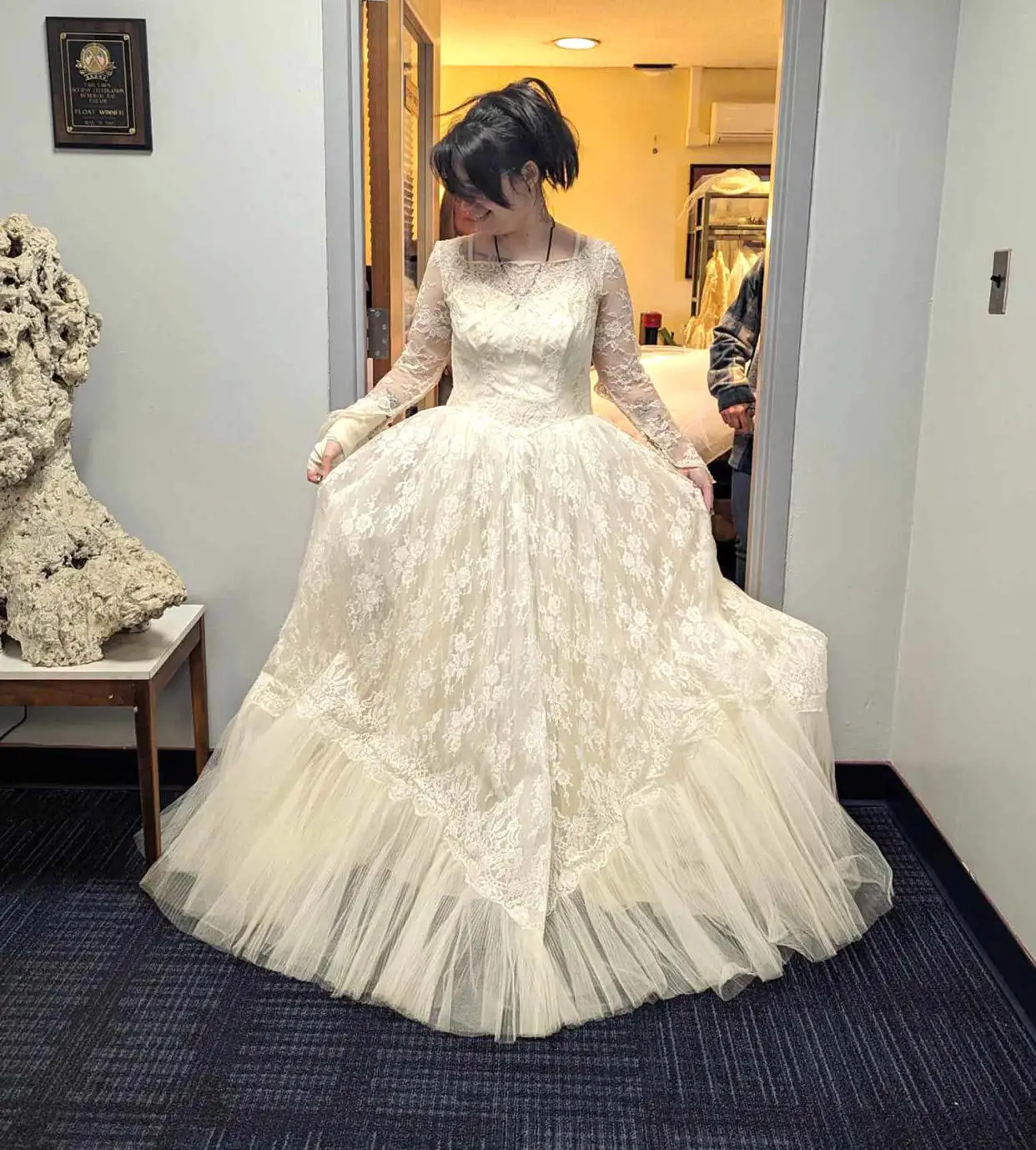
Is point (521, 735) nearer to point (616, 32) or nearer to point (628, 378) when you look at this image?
point (628, 378)

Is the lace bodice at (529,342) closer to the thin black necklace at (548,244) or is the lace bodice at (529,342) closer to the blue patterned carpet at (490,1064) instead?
the thin black necklace at (548,244)

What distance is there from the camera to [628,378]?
2096 mm

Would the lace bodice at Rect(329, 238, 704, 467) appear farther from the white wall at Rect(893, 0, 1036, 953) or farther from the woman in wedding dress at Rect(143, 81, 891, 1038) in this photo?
the white wall at Rect(893, 0, 1036, 953)

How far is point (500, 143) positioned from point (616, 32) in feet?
10.3

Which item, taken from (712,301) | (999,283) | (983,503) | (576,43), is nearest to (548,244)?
(999,283)

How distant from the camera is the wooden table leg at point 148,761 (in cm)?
205

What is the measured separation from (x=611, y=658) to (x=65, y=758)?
1.44 meters

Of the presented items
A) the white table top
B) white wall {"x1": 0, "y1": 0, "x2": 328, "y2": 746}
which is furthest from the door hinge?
the white table top

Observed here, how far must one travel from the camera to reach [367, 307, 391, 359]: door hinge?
2359 mm

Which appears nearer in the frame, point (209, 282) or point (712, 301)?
point (209, 282)

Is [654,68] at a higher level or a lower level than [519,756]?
higher

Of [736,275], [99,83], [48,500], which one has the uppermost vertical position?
[99,83]

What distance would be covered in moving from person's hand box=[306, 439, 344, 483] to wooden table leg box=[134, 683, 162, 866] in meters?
0.51

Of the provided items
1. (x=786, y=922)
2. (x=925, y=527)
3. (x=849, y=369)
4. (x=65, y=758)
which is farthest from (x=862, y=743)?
(x=65, y=758)
